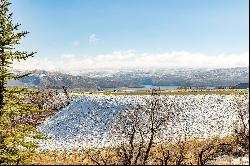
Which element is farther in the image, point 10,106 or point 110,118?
point 110,118

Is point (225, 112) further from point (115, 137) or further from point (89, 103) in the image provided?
point (89, 103)

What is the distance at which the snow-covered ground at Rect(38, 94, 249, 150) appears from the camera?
5059cm

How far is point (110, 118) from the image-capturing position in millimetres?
56969

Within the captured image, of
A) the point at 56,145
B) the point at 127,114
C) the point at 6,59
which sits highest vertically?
the point at 6,59

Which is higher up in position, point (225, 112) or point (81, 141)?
point (225, 112)

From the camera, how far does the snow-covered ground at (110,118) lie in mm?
50594

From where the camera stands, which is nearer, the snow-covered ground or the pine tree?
the pine tree

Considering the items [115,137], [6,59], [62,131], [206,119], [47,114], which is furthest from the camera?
[47,114]

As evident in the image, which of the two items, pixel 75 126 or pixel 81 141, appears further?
pixel 75 126

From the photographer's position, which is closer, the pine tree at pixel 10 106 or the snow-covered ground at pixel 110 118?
the pine tree at pixel 10 106

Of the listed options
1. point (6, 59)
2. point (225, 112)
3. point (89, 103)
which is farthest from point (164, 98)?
point (6, 59)

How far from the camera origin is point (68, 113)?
6312 cm

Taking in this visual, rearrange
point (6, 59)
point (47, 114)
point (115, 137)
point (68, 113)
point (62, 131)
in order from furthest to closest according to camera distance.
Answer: point (47, 114)
point (68, 113)
point (62, 131)
point (115, 137)
point (6, 59)

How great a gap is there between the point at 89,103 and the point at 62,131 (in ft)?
24.9
